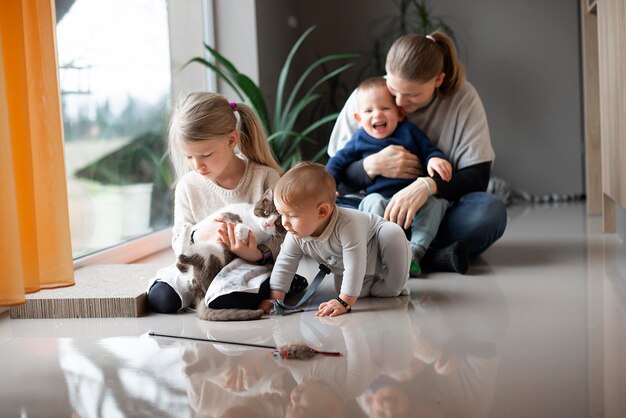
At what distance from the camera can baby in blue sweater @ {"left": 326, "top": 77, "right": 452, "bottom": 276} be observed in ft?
8.40

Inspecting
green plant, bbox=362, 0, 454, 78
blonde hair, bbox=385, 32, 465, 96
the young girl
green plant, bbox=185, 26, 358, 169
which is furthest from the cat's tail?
green plant, bbox=362, 0, 454, 78

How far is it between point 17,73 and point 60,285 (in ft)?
1.54

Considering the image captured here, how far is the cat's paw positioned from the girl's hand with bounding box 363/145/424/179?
650 millimetres

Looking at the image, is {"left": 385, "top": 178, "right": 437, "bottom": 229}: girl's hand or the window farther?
the window

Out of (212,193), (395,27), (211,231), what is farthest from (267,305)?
(395,27)

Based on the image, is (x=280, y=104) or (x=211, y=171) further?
(x=280, y=104)

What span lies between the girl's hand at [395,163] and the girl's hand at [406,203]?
0.12 metres

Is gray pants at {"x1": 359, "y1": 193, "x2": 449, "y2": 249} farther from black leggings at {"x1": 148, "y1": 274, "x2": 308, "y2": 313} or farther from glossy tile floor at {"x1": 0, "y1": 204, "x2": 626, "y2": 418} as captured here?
black leggings at {"x1": 148, "y1": 274, "x2": 308, "y2": 313}

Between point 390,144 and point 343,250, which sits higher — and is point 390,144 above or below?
above

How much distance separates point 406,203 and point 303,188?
62 centimetres

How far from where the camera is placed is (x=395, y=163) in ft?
8.55

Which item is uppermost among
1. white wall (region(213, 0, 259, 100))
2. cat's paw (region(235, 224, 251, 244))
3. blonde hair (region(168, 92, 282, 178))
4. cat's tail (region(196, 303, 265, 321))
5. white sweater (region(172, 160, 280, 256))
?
white wall (region(213, 0, 259, 100))

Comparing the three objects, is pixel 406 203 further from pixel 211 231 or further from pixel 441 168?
pixel 211 231

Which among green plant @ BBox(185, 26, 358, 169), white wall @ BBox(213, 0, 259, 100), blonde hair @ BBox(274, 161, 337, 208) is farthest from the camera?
white wall @ BBox(213, 0, 259, 100)
